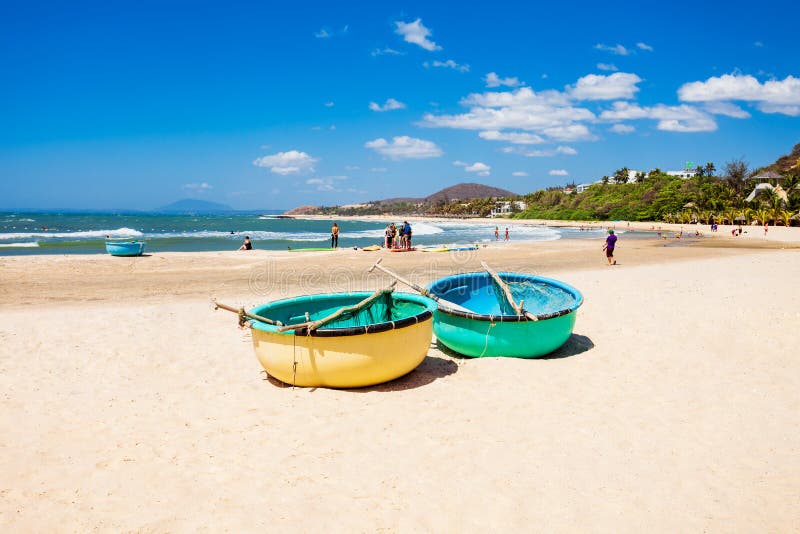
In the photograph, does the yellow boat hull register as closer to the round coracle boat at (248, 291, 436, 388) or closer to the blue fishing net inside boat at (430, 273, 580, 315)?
the round coracle boat at (248, 291, 436, 388)

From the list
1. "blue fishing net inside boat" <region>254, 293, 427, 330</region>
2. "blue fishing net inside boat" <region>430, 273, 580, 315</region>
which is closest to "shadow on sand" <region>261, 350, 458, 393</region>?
"blue fishing net inside boat" <region>254, 293, 427, 330</region>

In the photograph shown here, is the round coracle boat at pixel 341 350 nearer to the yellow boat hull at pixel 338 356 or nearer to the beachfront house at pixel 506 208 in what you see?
the yellow boat hull at pixel 338 356

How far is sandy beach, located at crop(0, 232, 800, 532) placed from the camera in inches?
136

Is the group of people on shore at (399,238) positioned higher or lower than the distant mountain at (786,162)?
lower

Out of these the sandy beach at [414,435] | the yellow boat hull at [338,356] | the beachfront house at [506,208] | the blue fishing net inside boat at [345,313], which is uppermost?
the beachfront house at [506,208]

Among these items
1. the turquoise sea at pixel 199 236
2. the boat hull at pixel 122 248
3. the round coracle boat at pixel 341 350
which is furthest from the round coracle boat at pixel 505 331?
the turquoise sea at pixel 199 236

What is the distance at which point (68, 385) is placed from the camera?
5.80 meters

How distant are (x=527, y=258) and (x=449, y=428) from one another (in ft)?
62.8

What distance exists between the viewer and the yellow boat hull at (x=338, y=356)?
210 inches

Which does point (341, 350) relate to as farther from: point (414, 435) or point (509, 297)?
point (509, 297)

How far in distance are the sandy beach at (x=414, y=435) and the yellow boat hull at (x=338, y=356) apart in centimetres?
22

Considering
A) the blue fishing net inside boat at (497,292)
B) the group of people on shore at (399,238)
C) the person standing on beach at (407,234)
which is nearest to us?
the blue fishing net inside boat at (497,292)

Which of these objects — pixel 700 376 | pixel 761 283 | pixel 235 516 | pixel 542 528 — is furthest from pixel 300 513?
pixel 761 283

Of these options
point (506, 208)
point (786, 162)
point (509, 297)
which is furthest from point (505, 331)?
point (506, 208)
